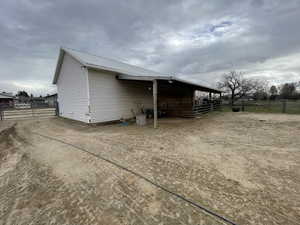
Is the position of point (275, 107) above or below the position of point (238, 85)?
below

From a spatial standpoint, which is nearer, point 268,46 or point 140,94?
point 140,94

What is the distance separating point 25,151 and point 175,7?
9452 millimetres

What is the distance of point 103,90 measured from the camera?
25.9ft

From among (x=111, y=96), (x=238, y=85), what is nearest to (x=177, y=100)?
(x=111, y=96)

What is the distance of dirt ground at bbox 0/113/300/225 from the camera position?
5.66 ft

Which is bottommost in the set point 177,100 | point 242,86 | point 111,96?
point 177,100

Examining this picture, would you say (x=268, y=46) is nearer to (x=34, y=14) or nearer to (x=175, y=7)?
(x=175, y=7)

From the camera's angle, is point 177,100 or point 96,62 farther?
point 177,100

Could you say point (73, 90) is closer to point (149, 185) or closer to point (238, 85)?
point (149, 185)

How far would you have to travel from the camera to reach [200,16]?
8.11 m

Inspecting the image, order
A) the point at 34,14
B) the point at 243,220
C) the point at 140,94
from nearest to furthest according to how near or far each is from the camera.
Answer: the point at 243,220 < the point at 34,14 < the point at 140,94

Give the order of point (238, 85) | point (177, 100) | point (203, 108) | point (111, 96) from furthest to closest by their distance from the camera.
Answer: point (238, 85) < point (203, 108) < point (177, 100) < point (111, 96)

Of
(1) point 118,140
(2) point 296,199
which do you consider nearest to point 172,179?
(2) point 296,199

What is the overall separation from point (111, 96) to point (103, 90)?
0.62 metres
